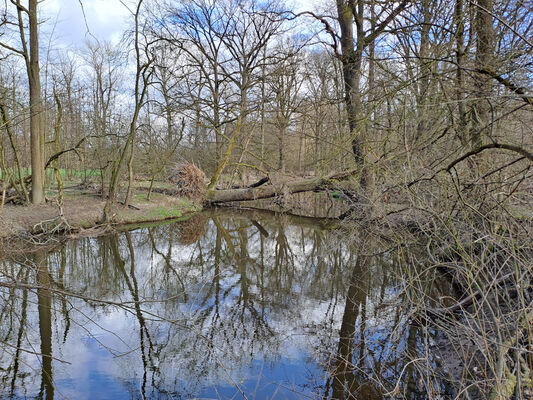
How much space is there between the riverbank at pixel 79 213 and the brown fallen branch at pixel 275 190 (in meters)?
1.35

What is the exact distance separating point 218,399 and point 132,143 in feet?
34.7

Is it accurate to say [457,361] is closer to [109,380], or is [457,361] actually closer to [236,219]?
[109,380]

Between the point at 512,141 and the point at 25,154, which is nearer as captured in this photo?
the point at 512,141

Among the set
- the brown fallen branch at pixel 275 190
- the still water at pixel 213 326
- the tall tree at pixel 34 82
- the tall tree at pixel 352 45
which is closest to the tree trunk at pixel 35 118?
the tall tree at pixel 34 82

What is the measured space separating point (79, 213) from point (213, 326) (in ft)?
27.7

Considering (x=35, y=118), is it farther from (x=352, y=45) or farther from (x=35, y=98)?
(x=352, y=45)

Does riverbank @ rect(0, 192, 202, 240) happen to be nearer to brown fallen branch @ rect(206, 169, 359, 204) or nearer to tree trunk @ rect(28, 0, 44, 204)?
tree trunk @ rect(28, 0, 44, 204)

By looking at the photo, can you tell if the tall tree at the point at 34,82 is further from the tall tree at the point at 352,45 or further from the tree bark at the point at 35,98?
the tall tree at the point at 352,45

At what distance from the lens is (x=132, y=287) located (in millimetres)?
7527

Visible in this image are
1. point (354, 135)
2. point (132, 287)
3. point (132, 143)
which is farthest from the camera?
point (132, 143)

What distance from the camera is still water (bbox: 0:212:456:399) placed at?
4266 millimetres

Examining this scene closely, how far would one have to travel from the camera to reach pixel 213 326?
584 cm

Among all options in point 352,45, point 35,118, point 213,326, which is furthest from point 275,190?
point 213,326

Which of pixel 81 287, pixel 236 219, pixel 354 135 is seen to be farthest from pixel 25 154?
pixel 354 135
